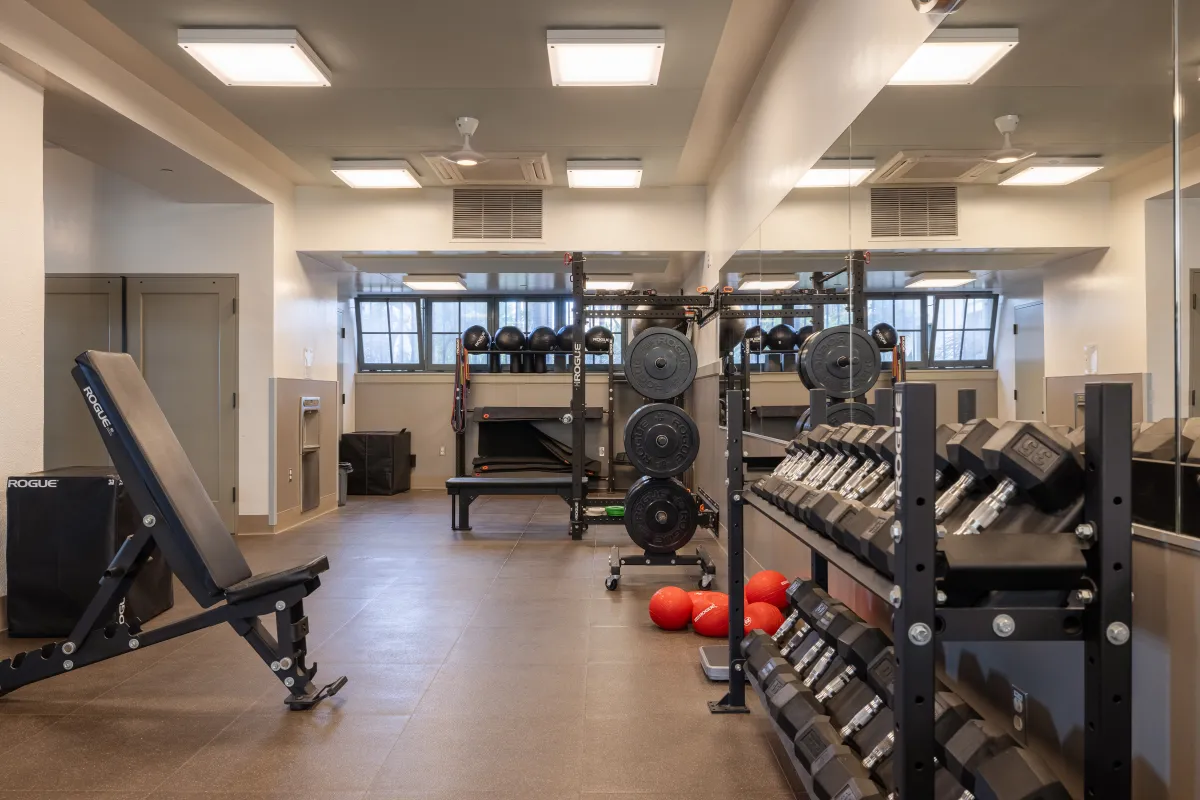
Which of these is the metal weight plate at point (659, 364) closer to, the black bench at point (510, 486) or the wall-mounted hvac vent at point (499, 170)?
the wall-mounted hvac vent at point (499, 170)

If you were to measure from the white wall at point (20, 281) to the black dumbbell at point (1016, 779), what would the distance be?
4054 millimetres

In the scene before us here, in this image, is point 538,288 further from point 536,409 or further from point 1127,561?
point 1127,561

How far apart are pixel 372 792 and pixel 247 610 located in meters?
0.90

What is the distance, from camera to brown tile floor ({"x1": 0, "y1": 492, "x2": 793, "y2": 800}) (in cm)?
222

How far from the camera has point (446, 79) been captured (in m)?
4.47

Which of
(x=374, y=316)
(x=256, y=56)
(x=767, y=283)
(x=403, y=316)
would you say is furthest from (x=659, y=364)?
(x=374, y=316)

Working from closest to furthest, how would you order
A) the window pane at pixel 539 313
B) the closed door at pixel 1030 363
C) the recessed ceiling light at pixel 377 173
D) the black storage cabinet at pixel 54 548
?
the closed door at pixel 1030 363 → the black storage cabinet at pixel 54 548 → the recessed ceiling light at pixel 377 173 → the window pane at pixel 539 313

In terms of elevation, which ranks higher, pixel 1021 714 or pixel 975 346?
pixel 975 346

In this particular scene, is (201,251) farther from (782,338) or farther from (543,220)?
(782,338)

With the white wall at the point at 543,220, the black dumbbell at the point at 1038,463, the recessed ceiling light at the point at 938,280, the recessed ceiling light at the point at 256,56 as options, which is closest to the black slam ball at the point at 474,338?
the white wall at the point at 543,220

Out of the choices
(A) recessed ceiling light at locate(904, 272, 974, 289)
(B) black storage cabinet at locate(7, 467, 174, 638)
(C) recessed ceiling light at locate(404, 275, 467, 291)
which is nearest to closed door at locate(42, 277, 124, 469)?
(B) black storage cabinet at locate(7, 467, 174, 638)

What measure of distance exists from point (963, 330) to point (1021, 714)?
127 centimetres

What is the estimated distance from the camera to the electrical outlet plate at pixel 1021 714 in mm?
1760

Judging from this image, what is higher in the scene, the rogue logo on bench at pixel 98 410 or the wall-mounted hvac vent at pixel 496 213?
the wall-mounted hvac vent at pixel 496 213
